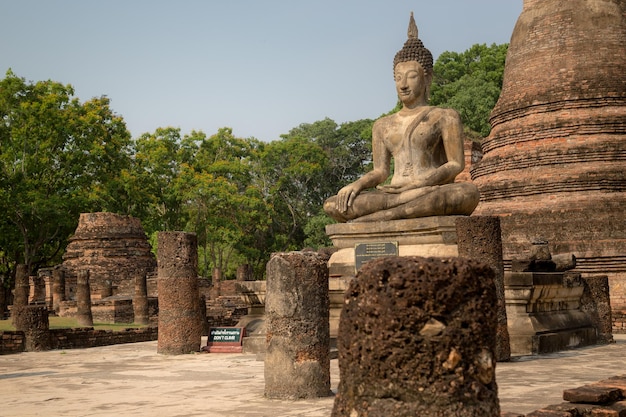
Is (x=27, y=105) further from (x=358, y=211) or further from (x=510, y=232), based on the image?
(x=358, y=211)

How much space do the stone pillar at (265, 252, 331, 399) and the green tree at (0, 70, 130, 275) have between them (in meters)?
29.7

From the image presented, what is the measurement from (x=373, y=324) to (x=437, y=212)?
8.00m

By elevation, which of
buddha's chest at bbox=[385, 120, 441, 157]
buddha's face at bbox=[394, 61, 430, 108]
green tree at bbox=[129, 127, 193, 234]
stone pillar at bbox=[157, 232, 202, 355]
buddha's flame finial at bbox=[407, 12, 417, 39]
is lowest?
stone pillar at bbox=[157, 232, 202, 355]

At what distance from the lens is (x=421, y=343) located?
11.0 ft

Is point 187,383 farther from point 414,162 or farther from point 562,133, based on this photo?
point 562,133

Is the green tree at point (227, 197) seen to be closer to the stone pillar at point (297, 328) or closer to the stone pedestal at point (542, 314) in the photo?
the stone pedestal at point (542, 314)

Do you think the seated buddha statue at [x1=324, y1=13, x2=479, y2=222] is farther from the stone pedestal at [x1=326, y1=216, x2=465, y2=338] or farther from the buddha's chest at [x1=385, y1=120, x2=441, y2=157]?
the stone pedestal at [x1=326, y1=216, x2=465, y2=338]

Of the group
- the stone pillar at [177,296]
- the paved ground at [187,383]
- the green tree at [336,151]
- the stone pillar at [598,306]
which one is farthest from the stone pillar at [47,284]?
the stone pillar at [598,306]

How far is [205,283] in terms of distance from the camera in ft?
113

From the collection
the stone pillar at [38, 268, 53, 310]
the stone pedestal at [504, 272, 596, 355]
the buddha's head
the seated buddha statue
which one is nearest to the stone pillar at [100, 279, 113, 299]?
the stone pillar at [38, 268, 53, 310]

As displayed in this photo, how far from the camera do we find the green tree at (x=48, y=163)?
35344 millimetres

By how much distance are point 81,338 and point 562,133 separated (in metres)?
11.7

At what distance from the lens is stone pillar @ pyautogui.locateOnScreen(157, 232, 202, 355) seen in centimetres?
1179

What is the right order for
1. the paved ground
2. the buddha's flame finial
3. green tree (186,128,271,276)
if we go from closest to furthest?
the paved ground < the buddha's flame finial < green tree (186,128,271,276)
